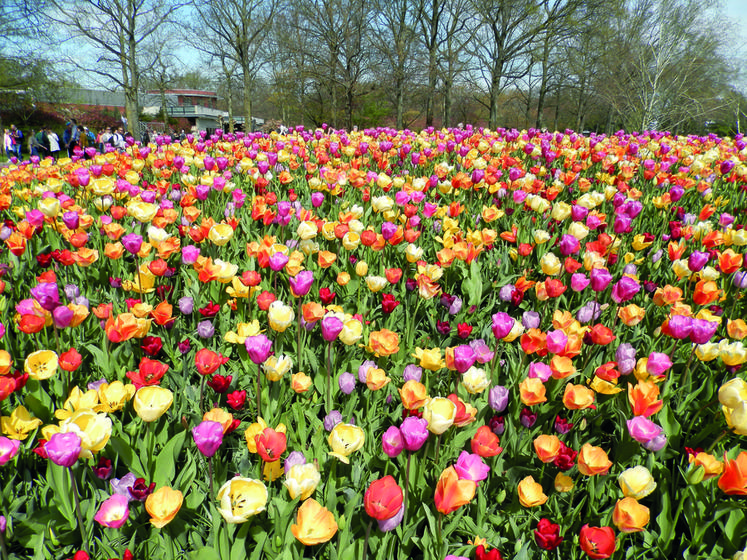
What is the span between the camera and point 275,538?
125cm

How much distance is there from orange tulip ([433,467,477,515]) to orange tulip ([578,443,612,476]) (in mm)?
392

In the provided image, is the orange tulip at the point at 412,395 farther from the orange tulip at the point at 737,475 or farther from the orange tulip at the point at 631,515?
the orange tulip at the point at 737,475

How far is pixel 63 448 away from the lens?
1063mm

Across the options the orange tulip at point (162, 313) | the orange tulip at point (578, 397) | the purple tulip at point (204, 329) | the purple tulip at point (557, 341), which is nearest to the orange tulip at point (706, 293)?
the purple tulip at point (557, 341)

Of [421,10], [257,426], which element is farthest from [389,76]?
[257,426]

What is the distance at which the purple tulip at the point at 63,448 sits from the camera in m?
1.06

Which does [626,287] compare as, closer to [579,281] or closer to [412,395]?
[579,281]

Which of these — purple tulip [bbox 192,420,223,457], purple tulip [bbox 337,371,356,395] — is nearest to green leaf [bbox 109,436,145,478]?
purple tulip [bbox 192,420,223,457]

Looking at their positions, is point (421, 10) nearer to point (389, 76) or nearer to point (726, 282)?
point (389, 76)

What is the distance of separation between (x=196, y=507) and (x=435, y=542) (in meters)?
0.71

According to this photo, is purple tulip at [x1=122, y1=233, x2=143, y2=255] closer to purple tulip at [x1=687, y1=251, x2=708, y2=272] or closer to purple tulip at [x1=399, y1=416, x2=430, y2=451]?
purple tulip at [x1=399, y1=416, x2=430, y2=451]

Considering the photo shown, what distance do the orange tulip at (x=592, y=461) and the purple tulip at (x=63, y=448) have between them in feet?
4.23

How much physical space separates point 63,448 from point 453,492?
905mm

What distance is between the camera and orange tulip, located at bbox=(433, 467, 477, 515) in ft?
3.48
